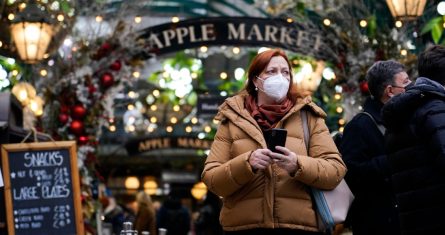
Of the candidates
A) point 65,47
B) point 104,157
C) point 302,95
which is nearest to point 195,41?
point 65,47

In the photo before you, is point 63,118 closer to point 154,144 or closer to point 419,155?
point 419,155

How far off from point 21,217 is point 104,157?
2350 cm

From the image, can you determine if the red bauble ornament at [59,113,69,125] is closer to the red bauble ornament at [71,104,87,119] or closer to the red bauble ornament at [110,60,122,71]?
the red bauble ornament at [71,104,87,119]

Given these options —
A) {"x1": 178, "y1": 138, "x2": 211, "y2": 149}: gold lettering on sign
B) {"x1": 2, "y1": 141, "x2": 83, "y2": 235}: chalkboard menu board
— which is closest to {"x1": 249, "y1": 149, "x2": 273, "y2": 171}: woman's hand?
{"x1": 2, "y1": 141, "x2": 83, "y2": 235}: chalkboard menu board

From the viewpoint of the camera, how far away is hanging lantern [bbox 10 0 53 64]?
14.4 meters

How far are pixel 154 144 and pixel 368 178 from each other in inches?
808

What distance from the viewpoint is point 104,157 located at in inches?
A: 1297

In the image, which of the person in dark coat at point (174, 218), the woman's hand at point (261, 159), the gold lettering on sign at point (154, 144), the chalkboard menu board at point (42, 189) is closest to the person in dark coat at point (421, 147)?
the woman's hand at point (261, 159)

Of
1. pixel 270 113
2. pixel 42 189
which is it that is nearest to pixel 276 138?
pixel 270 113

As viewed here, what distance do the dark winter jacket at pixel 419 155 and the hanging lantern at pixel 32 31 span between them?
834 cm

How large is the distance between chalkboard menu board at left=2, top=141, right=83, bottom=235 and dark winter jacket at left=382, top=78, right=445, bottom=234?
3.68 metres

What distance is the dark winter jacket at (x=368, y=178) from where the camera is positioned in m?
7.65

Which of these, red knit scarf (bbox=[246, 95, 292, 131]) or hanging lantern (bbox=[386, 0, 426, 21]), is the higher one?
hanging lantern (bbox=[386, 0, 426, 21])

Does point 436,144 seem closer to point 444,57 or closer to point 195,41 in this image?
point 444,57
